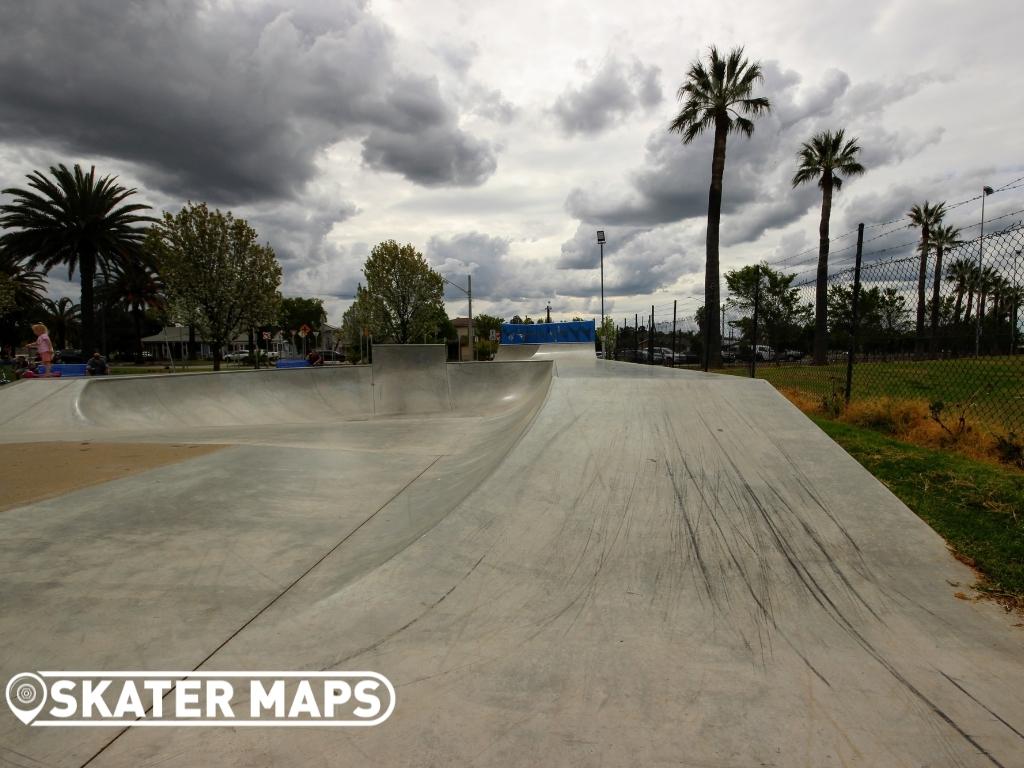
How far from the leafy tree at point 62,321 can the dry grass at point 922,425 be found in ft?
322

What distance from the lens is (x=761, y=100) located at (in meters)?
20.9

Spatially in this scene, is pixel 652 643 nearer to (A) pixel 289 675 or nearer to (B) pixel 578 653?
(B) pixel 578 653

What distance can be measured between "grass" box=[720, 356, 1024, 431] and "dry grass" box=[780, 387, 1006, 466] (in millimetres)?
358

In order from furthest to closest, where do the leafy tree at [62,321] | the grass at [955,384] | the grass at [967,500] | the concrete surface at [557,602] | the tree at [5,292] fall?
the leafy tree at [62,321]
the tree at [5,292]
the grass at [955,384]
the grass at [967,500]
the concrete surface at [557,602]

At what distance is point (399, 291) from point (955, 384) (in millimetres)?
36988

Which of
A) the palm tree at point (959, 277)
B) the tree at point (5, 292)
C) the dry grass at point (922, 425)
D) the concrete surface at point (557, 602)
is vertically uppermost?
the tree at point (5, 292)

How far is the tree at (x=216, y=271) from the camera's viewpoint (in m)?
25.7

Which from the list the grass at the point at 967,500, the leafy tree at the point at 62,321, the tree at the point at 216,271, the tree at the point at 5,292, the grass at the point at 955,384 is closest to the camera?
the grass at the point at 967,500

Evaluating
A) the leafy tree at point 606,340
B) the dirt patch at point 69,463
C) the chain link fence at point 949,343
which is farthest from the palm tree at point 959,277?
the leafy tree at point 606,340

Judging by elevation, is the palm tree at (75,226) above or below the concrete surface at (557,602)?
above

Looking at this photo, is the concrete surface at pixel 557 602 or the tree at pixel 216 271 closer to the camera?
the concrete surface at pixel 557 602

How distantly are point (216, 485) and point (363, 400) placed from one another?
23.4 ft

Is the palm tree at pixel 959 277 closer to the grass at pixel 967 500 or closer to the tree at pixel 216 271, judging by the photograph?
the grass at pixel 967 500

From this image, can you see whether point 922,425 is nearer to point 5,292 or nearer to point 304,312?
point 5,292
